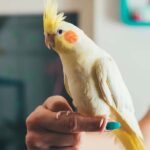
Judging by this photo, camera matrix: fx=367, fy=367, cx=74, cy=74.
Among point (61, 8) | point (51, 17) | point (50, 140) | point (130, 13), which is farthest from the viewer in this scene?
point (61, 8)

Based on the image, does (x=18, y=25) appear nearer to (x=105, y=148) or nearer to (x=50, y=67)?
(x=50, y=67)

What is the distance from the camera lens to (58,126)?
1.56ft

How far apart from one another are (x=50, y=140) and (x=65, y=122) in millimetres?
79

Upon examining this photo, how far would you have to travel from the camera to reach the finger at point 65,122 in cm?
41

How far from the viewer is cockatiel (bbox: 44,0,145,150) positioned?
0.39m

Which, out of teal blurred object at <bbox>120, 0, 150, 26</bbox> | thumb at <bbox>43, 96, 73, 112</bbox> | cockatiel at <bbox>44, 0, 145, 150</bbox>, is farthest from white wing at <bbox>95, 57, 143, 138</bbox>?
teal blurred object at <bbox>120, 0, 150, 26</bbox>

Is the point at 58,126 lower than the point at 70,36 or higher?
lower

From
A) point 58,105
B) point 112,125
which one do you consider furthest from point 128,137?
point 58,105

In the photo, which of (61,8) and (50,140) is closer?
(50,140)

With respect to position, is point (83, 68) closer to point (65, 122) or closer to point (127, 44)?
point (65, 122)

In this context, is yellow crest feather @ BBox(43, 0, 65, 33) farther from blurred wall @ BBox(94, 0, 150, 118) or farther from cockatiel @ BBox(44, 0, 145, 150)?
blurred wall @ BBox(94, 0, 150, 118)

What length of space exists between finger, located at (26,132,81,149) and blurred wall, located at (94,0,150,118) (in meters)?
0.48

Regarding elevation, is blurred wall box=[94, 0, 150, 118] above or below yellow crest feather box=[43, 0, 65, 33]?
below

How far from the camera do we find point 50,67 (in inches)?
43.8
